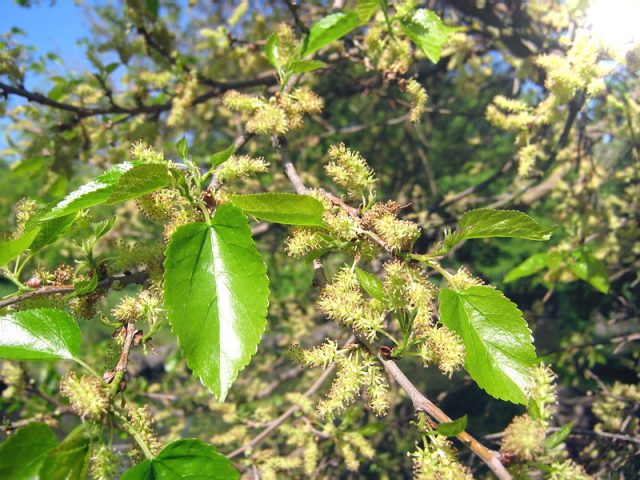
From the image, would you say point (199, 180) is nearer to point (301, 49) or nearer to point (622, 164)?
point (301, 49)

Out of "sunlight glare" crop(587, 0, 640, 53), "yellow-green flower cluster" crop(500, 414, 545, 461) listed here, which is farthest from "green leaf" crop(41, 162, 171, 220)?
"sunlight glare" crop(587, 0, 640, 53)

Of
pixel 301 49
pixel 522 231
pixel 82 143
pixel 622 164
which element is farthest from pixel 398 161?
pixel 522 231

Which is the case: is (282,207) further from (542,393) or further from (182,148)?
(542,393)

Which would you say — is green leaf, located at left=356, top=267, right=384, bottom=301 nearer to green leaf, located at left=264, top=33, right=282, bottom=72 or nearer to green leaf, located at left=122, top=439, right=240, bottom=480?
green leaf, located at left=122, top=439, right=240, bottom=480

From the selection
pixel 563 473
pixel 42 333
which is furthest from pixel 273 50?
pixel 563 473

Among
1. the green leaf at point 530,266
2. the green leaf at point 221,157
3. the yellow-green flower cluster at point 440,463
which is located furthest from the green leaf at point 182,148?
the green leaf at point 530,266

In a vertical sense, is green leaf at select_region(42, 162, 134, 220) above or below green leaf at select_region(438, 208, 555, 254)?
above
